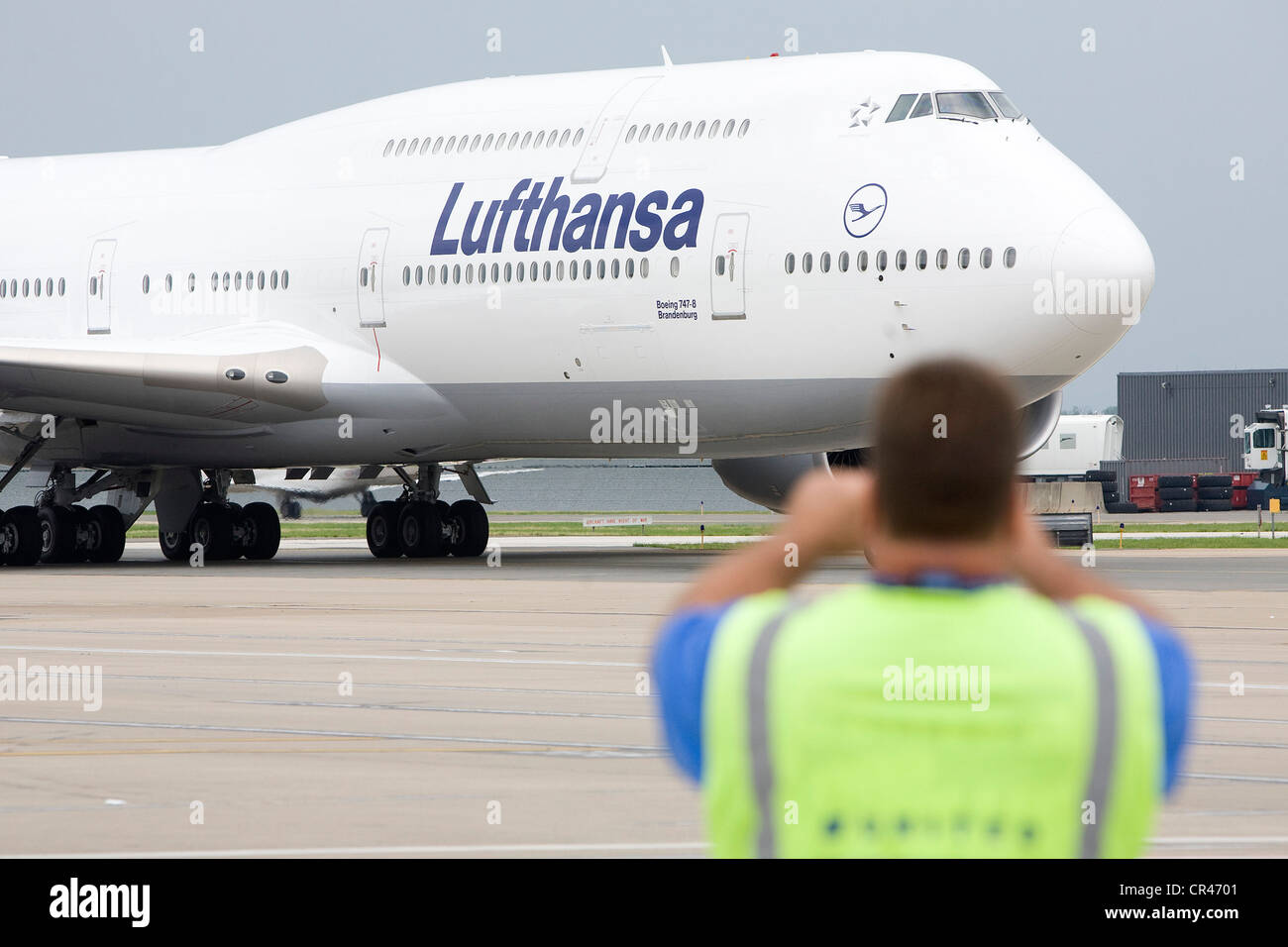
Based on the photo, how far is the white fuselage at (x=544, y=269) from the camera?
21.1 meters

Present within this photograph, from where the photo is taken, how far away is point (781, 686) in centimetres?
244

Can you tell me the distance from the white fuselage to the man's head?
17160 millimetres

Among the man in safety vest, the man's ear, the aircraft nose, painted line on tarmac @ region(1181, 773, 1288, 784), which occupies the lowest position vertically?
painted line on tarmac @ region(1181, 773, 1288, 784)

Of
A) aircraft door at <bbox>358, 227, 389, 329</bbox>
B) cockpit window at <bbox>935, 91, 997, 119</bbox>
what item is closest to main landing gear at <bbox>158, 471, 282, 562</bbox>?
aircraft door at <bbox>358, 227, 389, 329</bbox>

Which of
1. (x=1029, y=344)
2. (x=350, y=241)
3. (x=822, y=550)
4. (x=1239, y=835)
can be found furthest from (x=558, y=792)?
(x=350, y=241)

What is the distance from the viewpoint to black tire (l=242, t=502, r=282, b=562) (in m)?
29.3

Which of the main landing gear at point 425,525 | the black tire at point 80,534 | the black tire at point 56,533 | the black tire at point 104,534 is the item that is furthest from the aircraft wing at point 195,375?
the main landing gear at point 425,525

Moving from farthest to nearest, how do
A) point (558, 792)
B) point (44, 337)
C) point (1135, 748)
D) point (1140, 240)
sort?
point (44, 337)
point (1140, 240)
point (558, 792)
point (1135, 748)

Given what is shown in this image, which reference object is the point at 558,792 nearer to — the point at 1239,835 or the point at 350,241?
the point at 1239,835

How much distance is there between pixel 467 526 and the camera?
2961cm

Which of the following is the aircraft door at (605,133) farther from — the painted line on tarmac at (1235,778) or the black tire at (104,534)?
the painted line on tarmac at (1235,778)

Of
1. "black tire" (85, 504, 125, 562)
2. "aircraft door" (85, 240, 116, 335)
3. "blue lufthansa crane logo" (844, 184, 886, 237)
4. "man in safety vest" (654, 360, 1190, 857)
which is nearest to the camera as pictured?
"man in safety vest" (654, 360, 1190, 857)

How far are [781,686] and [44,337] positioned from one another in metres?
27.1

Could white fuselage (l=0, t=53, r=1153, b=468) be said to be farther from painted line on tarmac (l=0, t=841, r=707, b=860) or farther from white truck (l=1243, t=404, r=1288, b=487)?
white truck (l=1243, t=404, r=1288, b=487)
